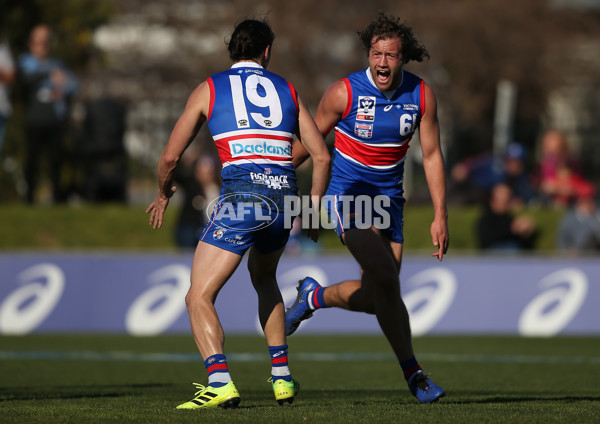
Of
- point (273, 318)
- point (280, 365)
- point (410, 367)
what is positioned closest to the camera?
point (280, 365)

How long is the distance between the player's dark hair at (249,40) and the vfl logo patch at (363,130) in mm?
1068

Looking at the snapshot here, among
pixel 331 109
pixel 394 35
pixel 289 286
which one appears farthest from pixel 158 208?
pixel 289 286

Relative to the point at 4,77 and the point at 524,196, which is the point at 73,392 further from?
the point at 524,196

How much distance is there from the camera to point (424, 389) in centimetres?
750

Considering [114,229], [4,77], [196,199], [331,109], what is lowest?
[114,229]

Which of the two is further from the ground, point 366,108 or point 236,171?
point 366,108

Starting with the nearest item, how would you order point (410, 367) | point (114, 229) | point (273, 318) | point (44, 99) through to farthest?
point (273, 318) → point (410, 367) → point (44, 99) → point (114, 229)

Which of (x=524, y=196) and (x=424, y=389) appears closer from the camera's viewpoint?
(x=424, y=389)

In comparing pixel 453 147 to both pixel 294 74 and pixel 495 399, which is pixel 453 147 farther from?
pixel 495 399

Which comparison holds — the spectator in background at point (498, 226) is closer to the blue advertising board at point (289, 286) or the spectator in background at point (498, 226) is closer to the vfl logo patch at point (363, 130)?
the blue advertising board at point (289, 286)

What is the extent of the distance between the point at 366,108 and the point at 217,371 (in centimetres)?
222

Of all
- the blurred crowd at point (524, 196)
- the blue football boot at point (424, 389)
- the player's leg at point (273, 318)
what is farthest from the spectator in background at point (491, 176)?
the player's leg at point (273, 318)

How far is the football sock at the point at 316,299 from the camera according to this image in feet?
28.3

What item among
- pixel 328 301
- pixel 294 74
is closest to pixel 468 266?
pixel 328 301
